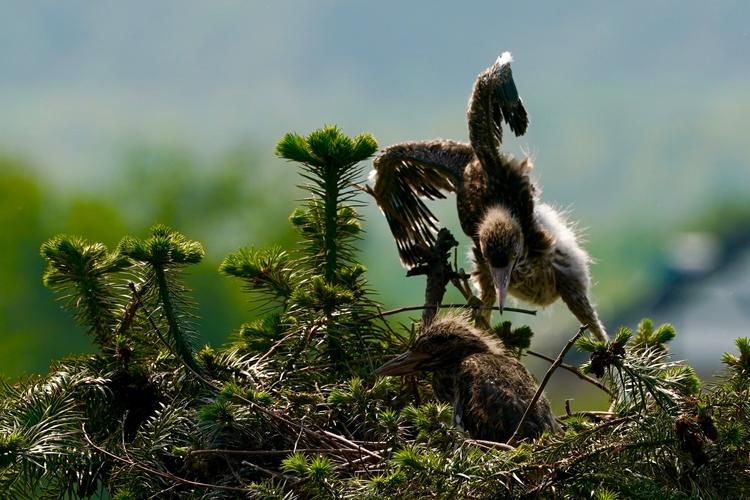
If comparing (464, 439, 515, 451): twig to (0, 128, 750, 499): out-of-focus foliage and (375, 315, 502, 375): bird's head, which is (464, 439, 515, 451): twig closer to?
(0, 128, 750, 499): out-of-focus foliage

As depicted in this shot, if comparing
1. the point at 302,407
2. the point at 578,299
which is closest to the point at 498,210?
the point at 578,299

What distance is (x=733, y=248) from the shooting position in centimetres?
722

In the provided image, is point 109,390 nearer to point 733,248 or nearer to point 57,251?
point 57,251

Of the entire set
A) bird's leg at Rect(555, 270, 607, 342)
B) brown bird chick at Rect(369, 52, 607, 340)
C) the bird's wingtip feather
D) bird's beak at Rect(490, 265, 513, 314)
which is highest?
the bird's wingtip feather

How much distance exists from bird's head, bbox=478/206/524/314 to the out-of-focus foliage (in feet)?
0.76

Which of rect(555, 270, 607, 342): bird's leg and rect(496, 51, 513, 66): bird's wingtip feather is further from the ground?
rect(496, 51, 513, 66): bird's wingtip feather

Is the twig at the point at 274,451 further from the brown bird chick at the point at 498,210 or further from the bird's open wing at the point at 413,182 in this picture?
the bird's open wing at the point at 413,182

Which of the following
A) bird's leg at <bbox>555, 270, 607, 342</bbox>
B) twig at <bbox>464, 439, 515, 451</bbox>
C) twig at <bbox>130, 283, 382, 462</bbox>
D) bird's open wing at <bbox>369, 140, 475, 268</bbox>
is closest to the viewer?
twig at <bbox>464, 439, 515, 451</bbox>

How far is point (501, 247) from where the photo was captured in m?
2.71

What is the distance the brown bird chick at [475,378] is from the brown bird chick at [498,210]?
2.32 feet

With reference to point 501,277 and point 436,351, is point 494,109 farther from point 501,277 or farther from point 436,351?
point 436,351

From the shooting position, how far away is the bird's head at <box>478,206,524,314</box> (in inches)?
106

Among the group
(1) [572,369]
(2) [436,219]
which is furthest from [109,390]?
(2) [436,219]

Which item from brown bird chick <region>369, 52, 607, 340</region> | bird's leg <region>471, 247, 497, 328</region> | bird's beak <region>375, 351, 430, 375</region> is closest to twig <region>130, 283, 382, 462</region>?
bird's beak <region>375, 351, 430, 375</region>
